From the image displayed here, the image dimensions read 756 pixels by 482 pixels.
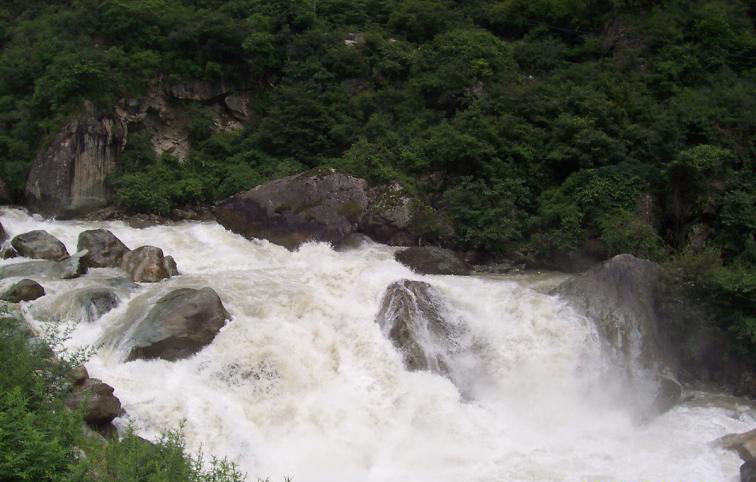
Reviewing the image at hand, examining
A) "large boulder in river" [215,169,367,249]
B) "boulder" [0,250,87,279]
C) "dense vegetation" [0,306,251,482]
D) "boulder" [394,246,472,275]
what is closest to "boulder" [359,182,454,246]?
"large boulder in river" [215,169,367,249]

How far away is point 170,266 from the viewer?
16.6 metres

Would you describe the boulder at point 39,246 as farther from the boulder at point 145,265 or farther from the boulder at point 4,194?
the boulder at point 4,194

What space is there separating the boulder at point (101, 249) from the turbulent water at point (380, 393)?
593 mm

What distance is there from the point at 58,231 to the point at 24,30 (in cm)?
1416

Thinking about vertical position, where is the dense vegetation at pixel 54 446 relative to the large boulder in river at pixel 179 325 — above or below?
above

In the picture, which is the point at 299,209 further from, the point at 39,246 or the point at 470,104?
the point at 470,104

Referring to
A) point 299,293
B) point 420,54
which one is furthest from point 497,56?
point 299,293

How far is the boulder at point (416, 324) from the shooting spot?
554 inches

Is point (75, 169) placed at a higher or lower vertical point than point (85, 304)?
lower

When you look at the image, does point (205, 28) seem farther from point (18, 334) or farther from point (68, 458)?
point (68, 458)

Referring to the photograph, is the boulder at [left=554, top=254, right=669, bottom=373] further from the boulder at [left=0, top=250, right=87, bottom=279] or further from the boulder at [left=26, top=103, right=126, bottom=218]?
the boulder at [left=26, top=103, right=126, bottom=218]

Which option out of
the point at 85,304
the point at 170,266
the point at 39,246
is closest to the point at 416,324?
the point at 170,266

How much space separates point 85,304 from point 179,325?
218 cm

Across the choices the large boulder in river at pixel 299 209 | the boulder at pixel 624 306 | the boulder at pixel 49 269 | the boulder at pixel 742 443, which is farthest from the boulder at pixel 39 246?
the boulder at pixel 742 443
